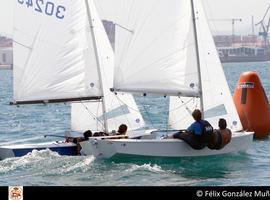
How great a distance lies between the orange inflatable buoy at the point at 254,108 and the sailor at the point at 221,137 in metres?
5.04

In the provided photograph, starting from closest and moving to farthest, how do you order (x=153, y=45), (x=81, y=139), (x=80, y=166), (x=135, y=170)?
(x=135, y=170) → (x=80, y=166) → (x=153, y=45) → (x=81, y=139)

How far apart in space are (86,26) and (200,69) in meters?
3.31

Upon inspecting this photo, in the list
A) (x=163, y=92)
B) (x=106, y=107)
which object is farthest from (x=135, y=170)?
(x=106, y=107)

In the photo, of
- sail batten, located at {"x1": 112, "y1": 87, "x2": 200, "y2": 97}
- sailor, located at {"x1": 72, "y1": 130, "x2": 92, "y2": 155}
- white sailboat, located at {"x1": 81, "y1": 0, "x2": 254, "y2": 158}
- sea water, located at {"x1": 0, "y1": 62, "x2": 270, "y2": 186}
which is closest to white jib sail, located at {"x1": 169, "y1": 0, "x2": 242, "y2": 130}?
white sailboat, located at {"x1": 81, "y1": 0, "x2": 254, "y2": 158}

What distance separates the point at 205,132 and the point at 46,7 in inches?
227

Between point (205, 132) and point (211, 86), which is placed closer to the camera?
point (205, 132)

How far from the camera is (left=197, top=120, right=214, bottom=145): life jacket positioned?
56.0 feet

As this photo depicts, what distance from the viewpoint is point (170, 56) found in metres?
19.1

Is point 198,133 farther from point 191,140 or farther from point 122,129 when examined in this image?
point 122,129

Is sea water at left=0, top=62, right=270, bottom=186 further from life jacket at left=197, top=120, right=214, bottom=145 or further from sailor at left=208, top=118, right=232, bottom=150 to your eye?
life jacket at left=197, top=120, right=214, bottom=145

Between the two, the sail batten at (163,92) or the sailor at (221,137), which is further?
the sail batten at (163,92)

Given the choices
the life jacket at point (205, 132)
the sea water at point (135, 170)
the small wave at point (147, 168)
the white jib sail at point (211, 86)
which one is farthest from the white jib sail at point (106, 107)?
the life jacket at point (205, 132)

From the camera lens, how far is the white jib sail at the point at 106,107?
2044 centimetres

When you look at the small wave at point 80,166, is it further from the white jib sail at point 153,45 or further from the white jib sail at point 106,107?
the white jib sail at point 106,107
